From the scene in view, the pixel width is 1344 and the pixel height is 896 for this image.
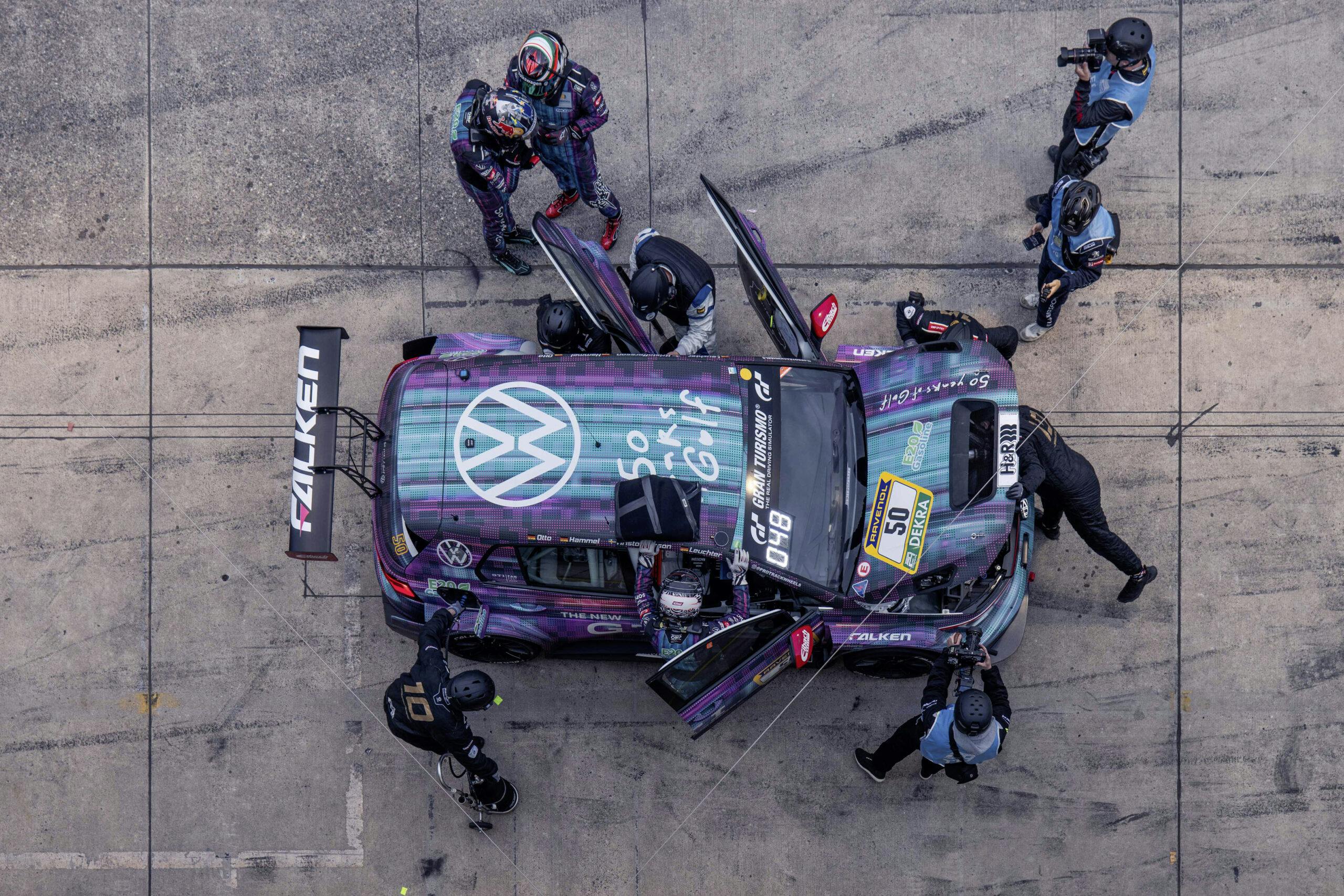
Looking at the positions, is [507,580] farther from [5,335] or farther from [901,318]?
[5,335]

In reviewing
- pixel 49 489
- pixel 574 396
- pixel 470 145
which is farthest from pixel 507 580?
pixel 49 489

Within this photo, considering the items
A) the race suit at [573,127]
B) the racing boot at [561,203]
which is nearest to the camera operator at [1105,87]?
the race suit at [573,127]

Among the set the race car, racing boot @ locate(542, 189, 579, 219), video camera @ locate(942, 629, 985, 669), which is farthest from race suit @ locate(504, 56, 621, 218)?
video camera @ locate(942, 629, 985, 669)

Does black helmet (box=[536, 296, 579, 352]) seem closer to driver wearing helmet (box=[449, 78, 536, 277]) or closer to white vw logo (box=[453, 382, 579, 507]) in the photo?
white vw logo (box=[453, 382, 579, 507])

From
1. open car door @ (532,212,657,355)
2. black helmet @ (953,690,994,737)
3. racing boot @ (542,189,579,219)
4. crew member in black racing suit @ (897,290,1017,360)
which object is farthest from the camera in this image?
racing boot @ (542,189,579,219)

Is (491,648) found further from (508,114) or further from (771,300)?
(508,114)

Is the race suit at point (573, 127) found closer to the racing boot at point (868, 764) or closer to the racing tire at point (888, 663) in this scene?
the racing tire at point (888, 663)

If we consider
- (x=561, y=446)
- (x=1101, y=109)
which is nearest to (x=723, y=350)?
(x=561, y=446)
